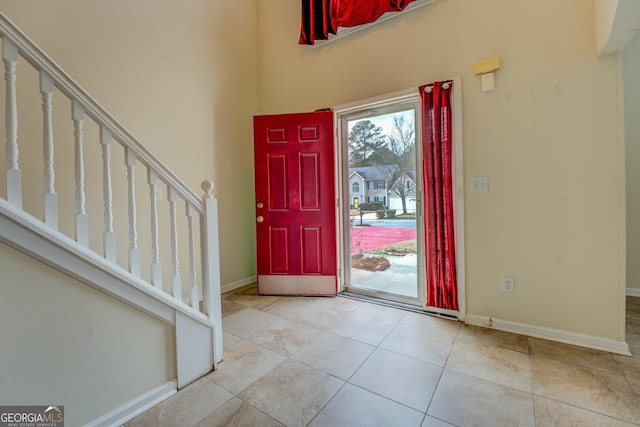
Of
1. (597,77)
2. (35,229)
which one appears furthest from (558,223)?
(35,229)

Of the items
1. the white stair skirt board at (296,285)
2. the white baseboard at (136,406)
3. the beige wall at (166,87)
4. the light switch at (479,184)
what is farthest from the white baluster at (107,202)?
the light switch at (479,184)

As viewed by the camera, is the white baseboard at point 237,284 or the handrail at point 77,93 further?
the white baseboard at point 237,284

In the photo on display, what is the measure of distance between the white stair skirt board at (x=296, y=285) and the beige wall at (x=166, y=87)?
18.7 inches

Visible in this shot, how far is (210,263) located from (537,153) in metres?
2.46

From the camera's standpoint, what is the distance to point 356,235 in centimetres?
306

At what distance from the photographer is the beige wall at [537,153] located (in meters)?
1.80

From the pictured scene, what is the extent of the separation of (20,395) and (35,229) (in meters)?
0.68

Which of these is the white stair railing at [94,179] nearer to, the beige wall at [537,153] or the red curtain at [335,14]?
the beige wall at [537,153]

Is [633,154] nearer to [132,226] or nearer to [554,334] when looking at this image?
[554,334]

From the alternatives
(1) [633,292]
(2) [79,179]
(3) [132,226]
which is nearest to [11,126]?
(2) [79,179]

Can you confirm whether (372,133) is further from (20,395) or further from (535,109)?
(20,395)

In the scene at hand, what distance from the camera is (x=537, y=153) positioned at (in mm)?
1981

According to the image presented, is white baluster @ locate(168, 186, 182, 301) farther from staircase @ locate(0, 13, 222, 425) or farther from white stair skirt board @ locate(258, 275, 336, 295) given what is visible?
white stair skirt board @ locate(258, 275, 336, 295)

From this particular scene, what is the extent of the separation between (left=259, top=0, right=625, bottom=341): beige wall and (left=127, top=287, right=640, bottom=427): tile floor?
1.14 ft
